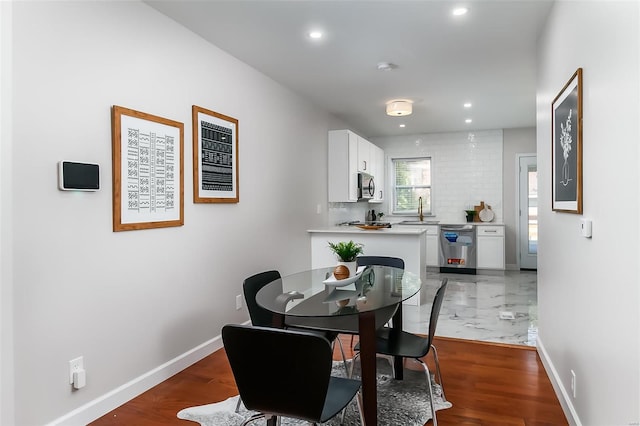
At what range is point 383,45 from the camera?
3.36m

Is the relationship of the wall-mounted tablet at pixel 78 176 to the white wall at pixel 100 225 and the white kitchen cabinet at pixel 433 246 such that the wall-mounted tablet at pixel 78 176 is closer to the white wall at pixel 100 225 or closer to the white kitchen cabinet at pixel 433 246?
the white wall at pixel 100 225

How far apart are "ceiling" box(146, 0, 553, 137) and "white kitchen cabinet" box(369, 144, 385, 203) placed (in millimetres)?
1591

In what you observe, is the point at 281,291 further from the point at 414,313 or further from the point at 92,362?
the point at 414,313

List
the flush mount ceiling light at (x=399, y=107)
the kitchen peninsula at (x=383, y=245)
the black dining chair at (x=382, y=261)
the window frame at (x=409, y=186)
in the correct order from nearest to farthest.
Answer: the black dining chair at (x=382, y=261), the kitchen peninsula at (x=383, y=245), the flush mount ceiling light at (x=399, y=107), the window frame at (x=409, y=186)

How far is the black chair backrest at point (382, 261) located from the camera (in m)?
3.48

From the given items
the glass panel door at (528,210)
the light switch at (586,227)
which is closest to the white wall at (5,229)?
the light switch at (586,227)

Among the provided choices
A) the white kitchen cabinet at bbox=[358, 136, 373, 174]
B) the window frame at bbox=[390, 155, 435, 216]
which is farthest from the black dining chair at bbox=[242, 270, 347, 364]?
the window frame at bbox=[390, 155, 435, 216]

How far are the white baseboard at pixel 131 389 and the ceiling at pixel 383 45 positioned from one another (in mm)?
2465

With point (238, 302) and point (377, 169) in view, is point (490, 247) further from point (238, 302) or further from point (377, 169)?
point (238, 302)

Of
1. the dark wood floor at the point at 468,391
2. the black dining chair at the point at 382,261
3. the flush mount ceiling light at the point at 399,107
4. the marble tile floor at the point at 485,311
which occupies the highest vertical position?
the flush mount ceiling light at the point at 399,107

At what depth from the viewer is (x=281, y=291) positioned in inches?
94.0

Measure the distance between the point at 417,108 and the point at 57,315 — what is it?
4.80 meters

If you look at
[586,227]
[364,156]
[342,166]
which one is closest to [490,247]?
[364,156]

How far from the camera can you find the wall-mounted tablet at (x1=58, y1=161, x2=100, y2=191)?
2.13 m
